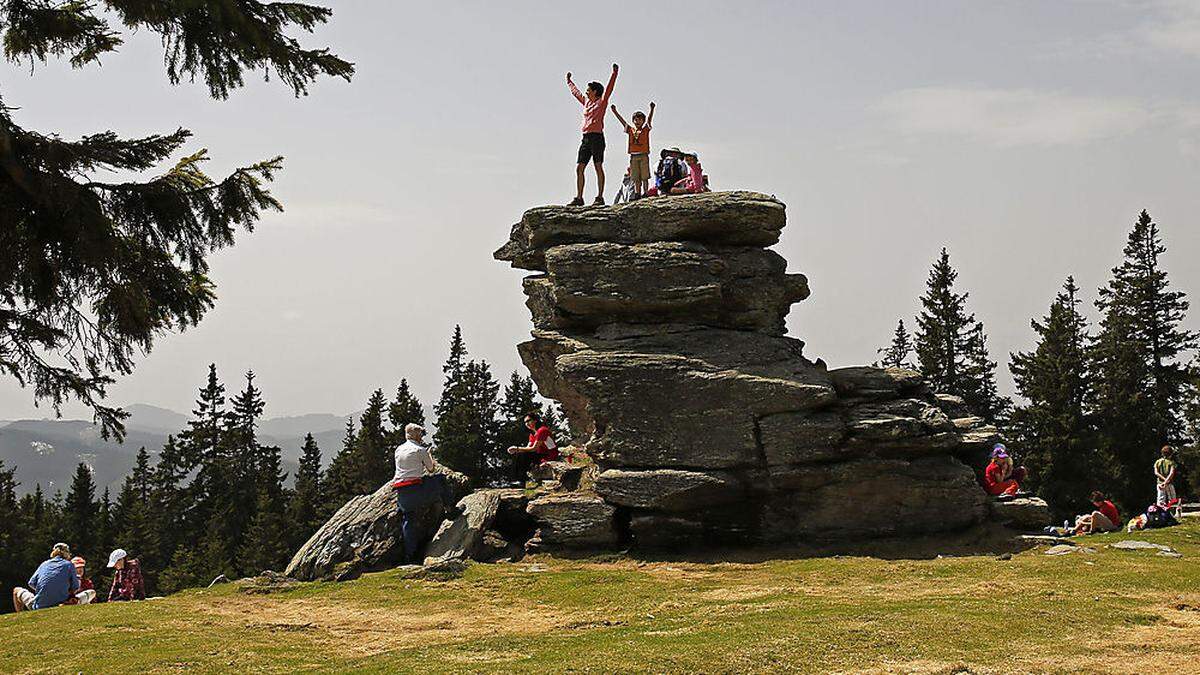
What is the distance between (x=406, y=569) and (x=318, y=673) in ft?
30.3

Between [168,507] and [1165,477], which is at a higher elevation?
[1165,477]

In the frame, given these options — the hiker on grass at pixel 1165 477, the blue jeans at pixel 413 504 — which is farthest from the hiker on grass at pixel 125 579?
the hiker on grass at pixel 1165 477

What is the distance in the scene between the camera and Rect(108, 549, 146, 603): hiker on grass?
23.9 m

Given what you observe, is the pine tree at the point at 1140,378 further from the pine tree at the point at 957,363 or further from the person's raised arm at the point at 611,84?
the person's raised arm at the point at 611,84

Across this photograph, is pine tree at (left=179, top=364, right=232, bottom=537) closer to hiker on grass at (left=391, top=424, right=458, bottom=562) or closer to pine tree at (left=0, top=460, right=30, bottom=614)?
pine tree at (left=0, top=460, right=30, bottom=614)

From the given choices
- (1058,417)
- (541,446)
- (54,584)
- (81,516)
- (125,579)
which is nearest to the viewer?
(54,584)

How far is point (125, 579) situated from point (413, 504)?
7.40 metres

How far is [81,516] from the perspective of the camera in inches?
3971

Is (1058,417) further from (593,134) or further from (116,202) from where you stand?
(116,202)

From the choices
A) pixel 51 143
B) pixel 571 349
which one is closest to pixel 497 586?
pixel 571 349

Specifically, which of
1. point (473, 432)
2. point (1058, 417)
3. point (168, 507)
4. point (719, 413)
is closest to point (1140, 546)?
point (719, 413)

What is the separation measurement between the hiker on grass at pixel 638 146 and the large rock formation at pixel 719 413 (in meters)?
2.72

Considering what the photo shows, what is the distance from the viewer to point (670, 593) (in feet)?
64.4

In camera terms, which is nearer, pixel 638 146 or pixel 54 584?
pixel 54 584
